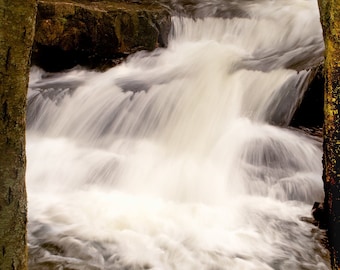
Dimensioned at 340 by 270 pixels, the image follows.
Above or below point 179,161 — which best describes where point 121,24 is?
above

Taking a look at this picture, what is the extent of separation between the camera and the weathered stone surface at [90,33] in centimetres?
830

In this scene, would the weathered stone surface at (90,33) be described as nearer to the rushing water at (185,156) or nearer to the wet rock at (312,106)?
Answer: the rushing water at (185,156)

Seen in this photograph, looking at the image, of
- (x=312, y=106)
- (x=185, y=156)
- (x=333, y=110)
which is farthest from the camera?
(x=312, y=106)

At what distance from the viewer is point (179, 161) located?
600 centimetres

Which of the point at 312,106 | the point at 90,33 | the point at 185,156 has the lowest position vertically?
the point at 185,156

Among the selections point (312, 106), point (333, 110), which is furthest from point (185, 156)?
point (333, 110)

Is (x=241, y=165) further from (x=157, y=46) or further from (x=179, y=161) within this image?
(x=157, y=46)

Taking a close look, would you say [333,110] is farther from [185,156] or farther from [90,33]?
[90,33]

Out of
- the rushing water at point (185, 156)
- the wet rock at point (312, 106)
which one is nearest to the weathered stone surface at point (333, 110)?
the rushing water at point (185, 156)

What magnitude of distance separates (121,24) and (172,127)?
2819 millimetres

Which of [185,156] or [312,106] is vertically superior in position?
[312,106]

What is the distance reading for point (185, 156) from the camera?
6.11 metres

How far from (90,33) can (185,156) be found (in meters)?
3.53

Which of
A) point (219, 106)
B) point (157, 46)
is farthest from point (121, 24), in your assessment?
point (219, 106)
